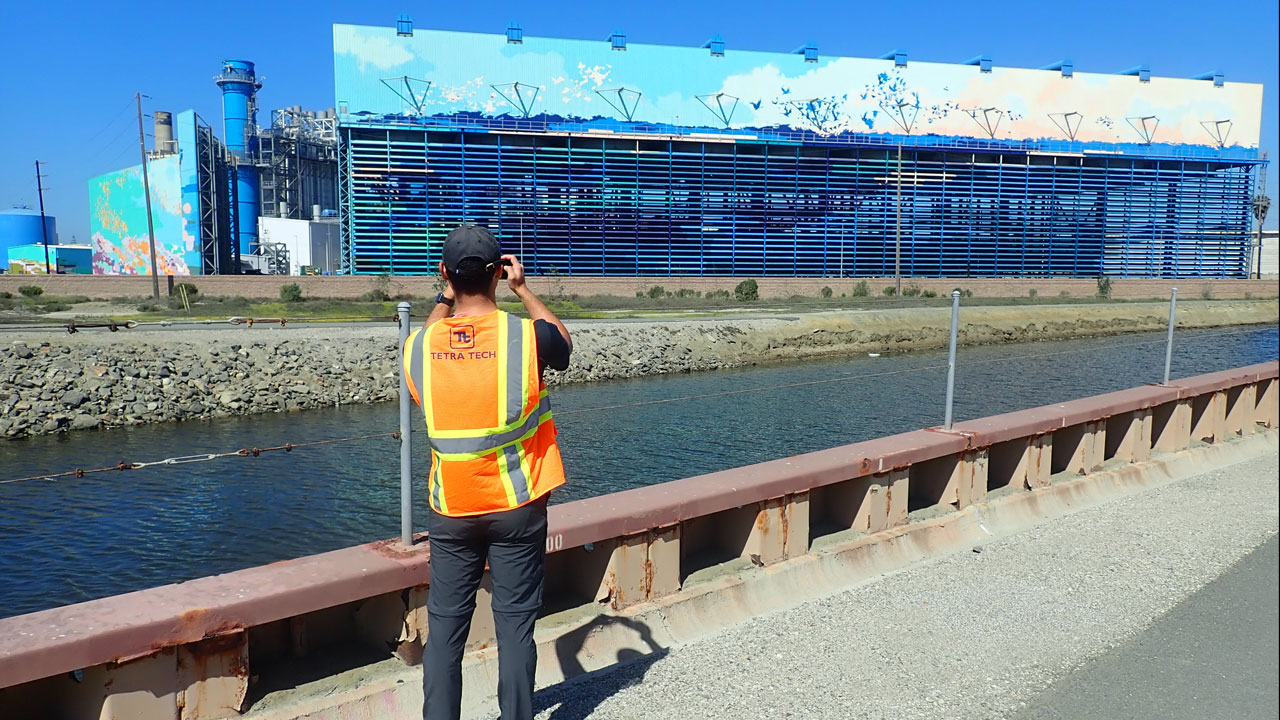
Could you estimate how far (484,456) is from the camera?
3.37m

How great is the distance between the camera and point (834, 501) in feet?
24.7

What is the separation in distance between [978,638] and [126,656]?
175 inches

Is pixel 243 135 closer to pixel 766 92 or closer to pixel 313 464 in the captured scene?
pixel 766 92

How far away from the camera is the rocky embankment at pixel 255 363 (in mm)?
19875

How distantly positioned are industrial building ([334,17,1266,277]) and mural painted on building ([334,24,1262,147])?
0.14 m

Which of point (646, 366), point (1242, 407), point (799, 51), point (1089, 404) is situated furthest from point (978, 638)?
point (799, 51)

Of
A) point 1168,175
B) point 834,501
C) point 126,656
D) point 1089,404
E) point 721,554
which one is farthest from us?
point 1168,175

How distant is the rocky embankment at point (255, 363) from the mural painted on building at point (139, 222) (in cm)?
4043

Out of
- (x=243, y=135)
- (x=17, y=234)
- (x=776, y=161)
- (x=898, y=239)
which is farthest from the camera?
(x=17, y=234)

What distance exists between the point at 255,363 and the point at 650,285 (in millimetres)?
34127

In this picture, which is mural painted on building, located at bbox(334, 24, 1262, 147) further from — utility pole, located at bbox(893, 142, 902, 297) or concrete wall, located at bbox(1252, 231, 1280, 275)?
concrete wall, located at bbox(1252, 231, 1280, 275)

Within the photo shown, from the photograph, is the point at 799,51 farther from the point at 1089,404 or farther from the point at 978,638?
the point at 978,638

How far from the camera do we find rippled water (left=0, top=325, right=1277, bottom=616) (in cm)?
1067

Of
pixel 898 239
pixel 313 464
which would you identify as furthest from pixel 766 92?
pixel 313 464
